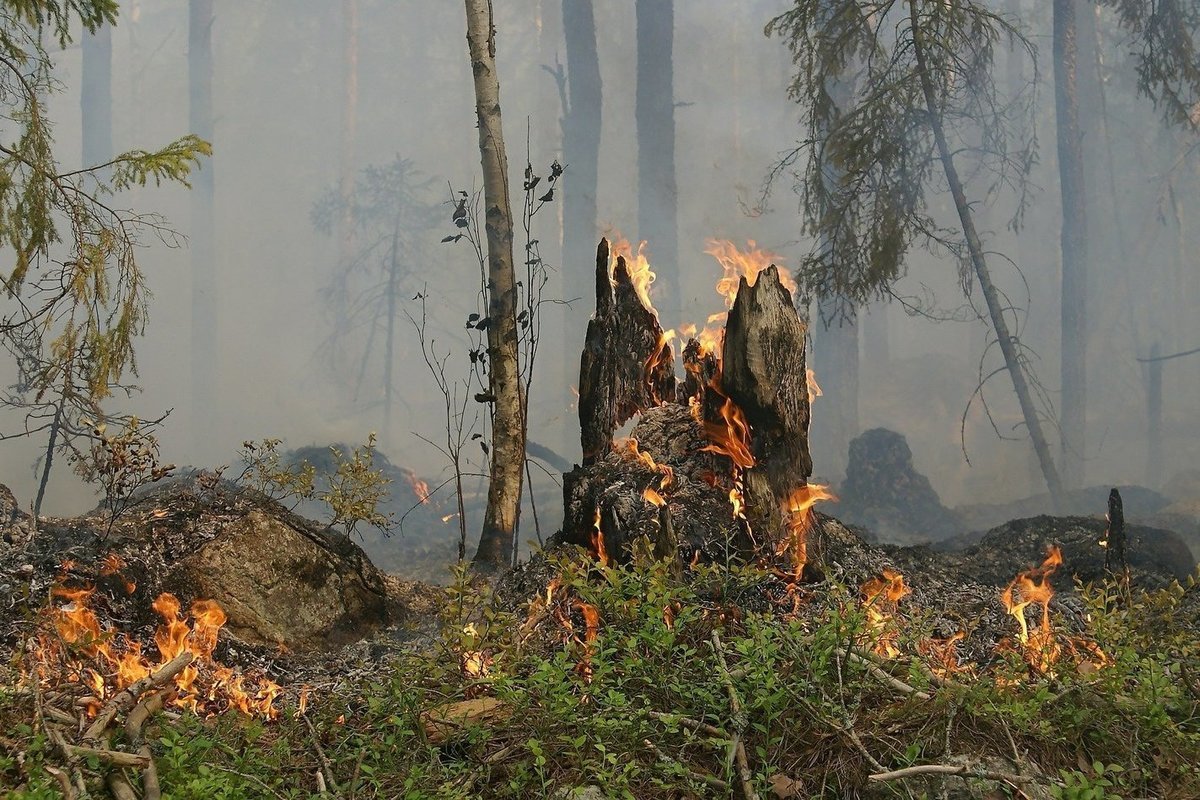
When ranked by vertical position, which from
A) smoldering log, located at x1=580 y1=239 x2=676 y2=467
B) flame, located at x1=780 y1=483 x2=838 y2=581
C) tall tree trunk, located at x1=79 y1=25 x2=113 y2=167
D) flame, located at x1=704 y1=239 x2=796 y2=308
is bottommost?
flame, located at x1=780 y1=483 x2=838 y2=581

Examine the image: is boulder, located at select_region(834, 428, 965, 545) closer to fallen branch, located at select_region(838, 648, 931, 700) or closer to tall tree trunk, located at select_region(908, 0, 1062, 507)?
tall tree trunk, located at select_region(908, 0, 1062, 507)

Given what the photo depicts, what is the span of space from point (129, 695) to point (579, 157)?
24.2 meters

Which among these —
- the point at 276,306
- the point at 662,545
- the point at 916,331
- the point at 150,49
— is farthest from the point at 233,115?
the point at 662,545

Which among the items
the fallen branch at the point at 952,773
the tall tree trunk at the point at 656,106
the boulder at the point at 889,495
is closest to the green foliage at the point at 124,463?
the fallen branch at the point at 952,773

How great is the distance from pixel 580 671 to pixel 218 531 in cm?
317

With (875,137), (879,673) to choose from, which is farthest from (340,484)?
(875,137)

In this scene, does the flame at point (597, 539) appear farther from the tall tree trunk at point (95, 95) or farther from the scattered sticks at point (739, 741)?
the tall tree trunk at point (95, 95)

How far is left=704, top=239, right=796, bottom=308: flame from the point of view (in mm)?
5871

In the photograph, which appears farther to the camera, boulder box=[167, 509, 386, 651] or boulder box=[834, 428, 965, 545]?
boulder box=[834, 428, 965, 545]

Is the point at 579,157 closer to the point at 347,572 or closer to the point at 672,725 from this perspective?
the point at 347,572

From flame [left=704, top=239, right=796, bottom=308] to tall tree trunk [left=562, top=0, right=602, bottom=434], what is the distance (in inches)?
537

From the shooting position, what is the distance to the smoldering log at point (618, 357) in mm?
6609

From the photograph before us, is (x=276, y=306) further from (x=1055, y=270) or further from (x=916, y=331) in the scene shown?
(x=1055, y=270)

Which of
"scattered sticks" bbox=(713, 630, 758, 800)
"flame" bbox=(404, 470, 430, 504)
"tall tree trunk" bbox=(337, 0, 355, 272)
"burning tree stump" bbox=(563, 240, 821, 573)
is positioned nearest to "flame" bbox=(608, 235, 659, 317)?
"burning tree stump" bbox=(563, 240, 821, 573)
